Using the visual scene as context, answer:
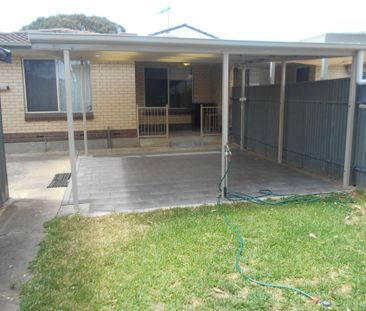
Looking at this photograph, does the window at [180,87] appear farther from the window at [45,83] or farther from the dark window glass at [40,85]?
the dark window glass at [40,85]

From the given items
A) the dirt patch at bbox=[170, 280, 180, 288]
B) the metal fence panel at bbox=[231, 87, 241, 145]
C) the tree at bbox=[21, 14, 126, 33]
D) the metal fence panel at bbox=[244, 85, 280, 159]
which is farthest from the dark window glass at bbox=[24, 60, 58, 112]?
the tree at bbox=[21, 14, 126, 33]

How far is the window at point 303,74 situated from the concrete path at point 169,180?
513 centimetres

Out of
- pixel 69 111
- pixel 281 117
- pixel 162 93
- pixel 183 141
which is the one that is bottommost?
pixel 183 141

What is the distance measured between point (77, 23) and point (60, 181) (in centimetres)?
3782

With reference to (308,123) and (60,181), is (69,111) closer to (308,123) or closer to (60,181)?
(60,181)

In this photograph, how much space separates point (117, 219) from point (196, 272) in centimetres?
176

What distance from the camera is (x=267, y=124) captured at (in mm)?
9227

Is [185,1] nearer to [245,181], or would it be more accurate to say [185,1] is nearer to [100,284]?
[245,181]

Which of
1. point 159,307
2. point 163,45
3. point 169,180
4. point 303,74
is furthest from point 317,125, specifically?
point 303,74

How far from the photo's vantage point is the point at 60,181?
7051 mm

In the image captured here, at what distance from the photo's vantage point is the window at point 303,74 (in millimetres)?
12699

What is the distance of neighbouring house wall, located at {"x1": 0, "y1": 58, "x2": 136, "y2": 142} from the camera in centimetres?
981

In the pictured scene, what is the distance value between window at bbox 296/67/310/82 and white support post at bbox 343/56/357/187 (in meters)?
6.77

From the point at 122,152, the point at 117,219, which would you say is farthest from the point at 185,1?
the point at 117,219
